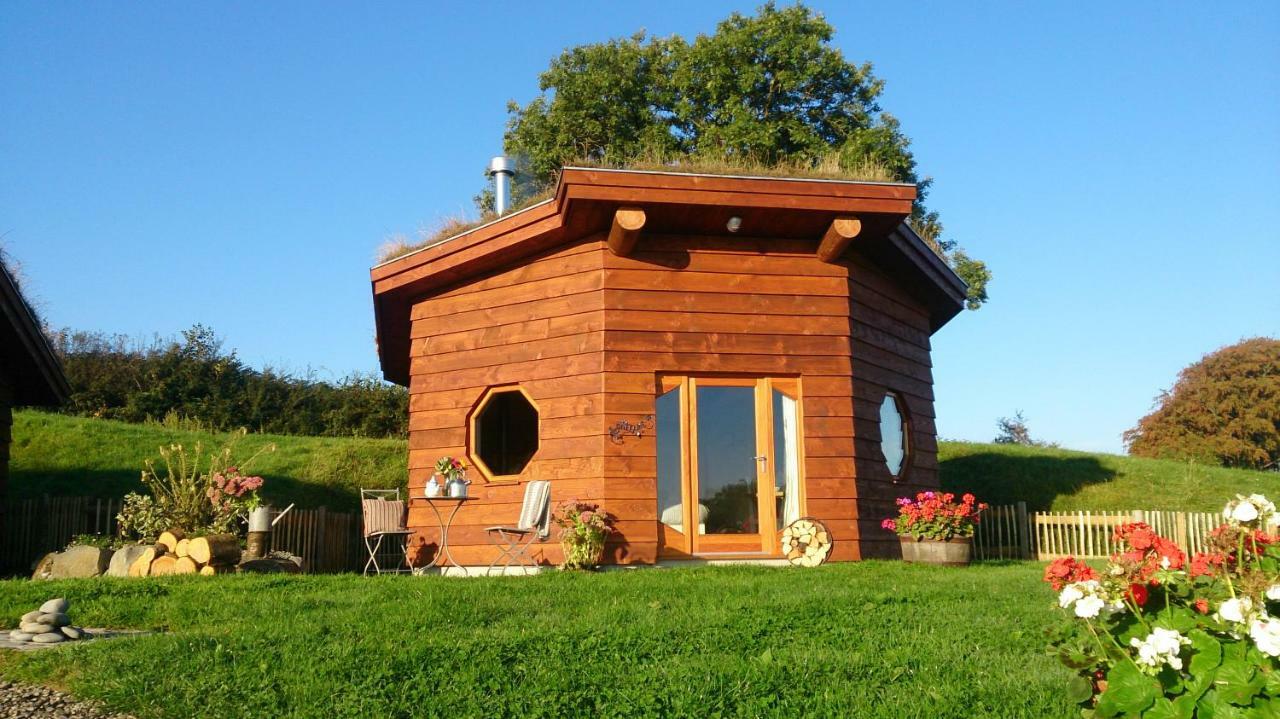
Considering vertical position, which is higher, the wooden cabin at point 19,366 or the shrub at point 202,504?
the wooden cabin at point 19,366

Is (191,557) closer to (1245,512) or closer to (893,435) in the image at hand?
(893,435)

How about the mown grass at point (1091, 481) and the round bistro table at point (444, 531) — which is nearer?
the round bistro table at point (444, 531)

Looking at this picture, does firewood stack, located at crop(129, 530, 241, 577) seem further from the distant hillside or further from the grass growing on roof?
the distant hillside

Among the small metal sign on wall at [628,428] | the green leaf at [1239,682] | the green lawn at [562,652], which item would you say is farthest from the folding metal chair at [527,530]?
the green leaf at [1239,682]

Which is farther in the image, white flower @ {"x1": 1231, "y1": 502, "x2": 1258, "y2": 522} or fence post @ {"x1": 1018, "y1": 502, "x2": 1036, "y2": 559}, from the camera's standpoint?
fence post @ {"x1": 1018, "y1": 502, "x2": 1036, "y2": 559}

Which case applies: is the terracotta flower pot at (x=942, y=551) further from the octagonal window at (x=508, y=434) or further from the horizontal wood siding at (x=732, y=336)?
the octagonal window at (x=508, y=434)

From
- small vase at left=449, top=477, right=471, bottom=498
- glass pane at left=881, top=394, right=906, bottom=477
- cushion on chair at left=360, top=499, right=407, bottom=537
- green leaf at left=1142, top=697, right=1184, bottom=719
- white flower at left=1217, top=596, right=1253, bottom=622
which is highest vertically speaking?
glass pane at left=881, top=394, right=906, bottom=477

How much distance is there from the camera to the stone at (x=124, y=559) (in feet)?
31.3

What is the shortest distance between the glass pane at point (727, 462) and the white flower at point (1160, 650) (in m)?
6.80

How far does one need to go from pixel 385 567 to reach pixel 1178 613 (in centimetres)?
1157

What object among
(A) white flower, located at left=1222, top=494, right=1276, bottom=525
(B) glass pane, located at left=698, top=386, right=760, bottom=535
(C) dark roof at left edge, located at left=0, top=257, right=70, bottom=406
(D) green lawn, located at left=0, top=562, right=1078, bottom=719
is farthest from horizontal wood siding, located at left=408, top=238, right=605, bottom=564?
(A) white flower, located at left=1222, top=494, right=1276, bottom=525

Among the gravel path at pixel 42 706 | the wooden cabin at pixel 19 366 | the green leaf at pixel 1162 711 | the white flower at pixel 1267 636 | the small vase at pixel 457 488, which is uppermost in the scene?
the wooden cabin at pixel 19 366

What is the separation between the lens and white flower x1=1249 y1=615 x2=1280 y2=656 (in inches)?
120

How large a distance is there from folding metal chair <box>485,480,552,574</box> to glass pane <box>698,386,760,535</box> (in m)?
1.51
